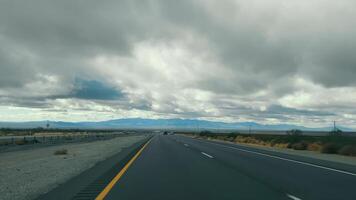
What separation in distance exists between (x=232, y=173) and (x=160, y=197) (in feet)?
19.2

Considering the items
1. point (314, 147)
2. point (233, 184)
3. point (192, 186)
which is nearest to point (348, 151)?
point (314, 147)

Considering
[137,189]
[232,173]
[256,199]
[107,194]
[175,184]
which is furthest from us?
[232,173]

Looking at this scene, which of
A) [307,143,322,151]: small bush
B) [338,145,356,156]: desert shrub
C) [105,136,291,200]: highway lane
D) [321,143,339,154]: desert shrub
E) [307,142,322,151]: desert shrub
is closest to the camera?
[105,136,291,200]: highway lane

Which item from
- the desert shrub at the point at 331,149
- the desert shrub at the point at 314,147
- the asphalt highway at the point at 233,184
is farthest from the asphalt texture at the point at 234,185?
the desert shrub at the point at 314,147

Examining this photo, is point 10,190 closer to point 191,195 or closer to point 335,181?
point 191,195

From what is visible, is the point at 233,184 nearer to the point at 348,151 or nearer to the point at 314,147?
the point at 348,151

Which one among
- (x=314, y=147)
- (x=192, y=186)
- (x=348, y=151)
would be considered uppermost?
(x=314, y=147)

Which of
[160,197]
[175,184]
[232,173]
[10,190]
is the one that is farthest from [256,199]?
[10,190]

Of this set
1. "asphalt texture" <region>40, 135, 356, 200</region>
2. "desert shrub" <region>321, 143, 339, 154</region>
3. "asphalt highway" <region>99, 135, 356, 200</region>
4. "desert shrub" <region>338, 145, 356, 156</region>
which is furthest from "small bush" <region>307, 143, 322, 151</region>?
"asphalt texture" <region>40, 135, 356, 200</region>

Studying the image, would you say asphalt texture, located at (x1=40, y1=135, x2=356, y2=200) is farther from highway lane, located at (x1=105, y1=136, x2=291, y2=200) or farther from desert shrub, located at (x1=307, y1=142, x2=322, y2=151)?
desert shrub, located at (x1=307, y1=142, x2=322, y2=151)

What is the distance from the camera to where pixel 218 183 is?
12266mm

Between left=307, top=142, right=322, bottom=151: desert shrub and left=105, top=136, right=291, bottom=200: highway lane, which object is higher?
left=307, top=142, right=322, bottom=151: desert shrub

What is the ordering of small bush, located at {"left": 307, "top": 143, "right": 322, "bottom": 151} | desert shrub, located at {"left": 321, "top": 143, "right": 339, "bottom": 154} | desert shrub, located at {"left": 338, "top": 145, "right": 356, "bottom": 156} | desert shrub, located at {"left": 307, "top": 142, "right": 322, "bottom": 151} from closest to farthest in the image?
1. desert shrub, located at {"left": 338, "top": 145, "right": 356, "bottom": 156}
2. desert shrub, located at {"left": 321, "top": 143, "right": 339, "bottom": 154}
3. small bush, located at {"left": 307, "top": 143, "right": 322, "bottom": 151}
4. desert shrub, located at {"left": 307, "top": 142, "right": 322, "bottom": 151}

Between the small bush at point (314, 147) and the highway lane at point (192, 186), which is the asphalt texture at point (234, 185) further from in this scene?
the small bush at point (314, 147)
